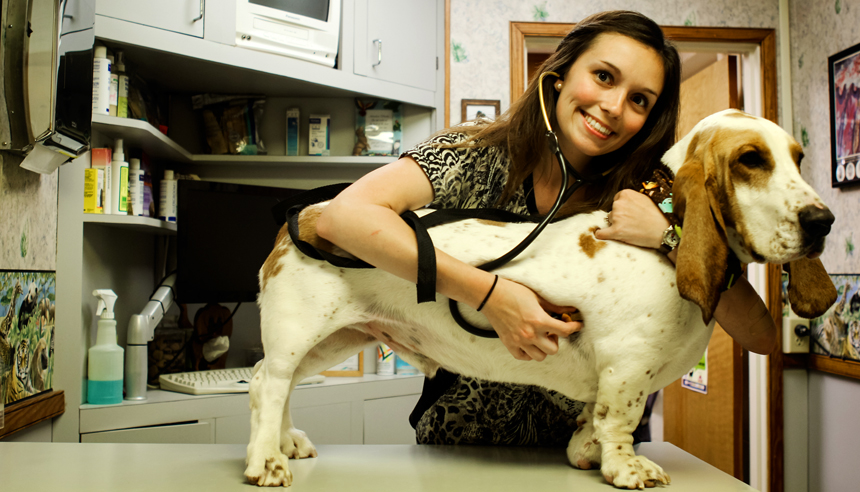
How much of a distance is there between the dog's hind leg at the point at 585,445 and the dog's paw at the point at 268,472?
489 millimetres

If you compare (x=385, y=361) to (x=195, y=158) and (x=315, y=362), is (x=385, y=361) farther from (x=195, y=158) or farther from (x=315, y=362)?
(x=315, y=362)

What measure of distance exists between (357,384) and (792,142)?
187 cm

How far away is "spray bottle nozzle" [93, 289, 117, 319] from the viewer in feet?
6.19

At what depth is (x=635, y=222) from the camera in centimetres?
89

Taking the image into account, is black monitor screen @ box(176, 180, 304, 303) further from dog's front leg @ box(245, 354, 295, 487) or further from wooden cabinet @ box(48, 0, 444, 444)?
dog's front leg @ box(245, 354, 295, 487)

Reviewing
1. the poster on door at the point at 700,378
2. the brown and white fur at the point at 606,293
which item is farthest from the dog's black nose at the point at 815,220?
the poster on door at the point at 700,378

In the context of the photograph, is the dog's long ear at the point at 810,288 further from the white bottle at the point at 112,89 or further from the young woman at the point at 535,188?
the white bottle at the point at 112,89

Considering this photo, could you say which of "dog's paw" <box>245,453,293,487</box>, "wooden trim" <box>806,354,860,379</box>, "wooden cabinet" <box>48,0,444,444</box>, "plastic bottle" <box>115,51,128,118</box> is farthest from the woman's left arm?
"plastic bottle" <box>115,51,128,118</box>

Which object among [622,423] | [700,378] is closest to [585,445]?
[622,423]

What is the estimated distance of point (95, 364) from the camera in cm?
187

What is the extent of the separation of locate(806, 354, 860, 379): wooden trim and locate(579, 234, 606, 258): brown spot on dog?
1947 mm

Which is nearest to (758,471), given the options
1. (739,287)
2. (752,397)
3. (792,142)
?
(752,397)

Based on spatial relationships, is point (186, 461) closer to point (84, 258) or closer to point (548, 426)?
point (548, 426)

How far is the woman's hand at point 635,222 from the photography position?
2.88 feet
